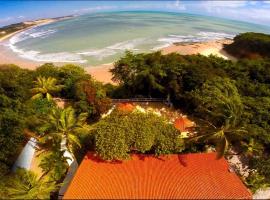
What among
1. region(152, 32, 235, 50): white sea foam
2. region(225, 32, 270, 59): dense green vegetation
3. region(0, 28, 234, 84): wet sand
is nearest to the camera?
region(0, 28, 234, 84): wet sand

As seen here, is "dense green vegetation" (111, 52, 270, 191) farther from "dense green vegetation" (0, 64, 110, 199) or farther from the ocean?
the ocean

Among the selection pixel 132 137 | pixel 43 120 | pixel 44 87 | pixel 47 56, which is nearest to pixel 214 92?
pixel 132 137

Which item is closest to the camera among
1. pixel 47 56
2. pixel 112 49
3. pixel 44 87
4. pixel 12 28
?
pixel 44 87

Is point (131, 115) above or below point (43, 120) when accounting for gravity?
above

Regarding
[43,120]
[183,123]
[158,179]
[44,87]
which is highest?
[43,120]

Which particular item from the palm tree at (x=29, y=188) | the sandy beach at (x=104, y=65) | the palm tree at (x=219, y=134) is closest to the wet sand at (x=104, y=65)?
the sandy beach at (x=104, y=65)

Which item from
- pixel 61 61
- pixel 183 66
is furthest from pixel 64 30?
pixel 183 66

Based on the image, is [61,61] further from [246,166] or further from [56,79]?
[246,166]

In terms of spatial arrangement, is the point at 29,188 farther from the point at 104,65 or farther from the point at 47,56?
the point at 47,56

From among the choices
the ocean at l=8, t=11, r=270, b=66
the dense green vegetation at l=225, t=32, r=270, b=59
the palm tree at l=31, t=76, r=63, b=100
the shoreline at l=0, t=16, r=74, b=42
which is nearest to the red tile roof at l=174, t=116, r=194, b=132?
the palm tree at l=31, t=76, r=63, b=100
